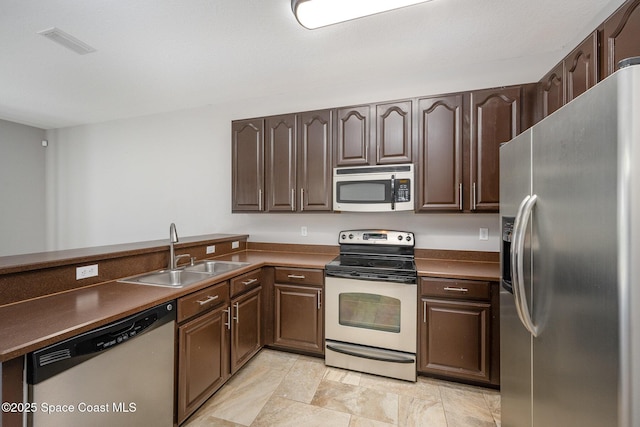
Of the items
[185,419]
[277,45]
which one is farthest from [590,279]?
[277,45]

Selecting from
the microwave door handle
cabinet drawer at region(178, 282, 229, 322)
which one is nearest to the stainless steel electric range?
the microwave door handle

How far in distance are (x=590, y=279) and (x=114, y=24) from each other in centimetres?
290

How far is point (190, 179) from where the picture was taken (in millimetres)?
3592

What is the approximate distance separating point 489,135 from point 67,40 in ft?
11.0

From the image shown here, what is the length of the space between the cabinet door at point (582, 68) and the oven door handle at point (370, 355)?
6.78 feet

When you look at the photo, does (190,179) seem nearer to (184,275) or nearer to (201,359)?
(184,275)

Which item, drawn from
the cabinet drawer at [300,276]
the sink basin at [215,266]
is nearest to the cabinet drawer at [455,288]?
the cabinet drawer at [300,276]

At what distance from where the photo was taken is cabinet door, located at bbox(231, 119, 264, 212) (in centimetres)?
286

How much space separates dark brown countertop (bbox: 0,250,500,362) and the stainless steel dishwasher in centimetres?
4

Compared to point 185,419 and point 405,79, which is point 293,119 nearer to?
point 405,79

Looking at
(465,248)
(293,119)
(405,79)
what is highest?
(405,79)

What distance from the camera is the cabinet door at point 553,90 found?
177 centimetres

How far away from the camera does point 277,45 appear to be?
220cm

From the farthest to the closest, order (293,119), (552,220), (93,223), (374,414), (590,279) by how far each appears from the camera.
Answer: (93,223), (293,119), (374,414), (552,220), (590,279)
